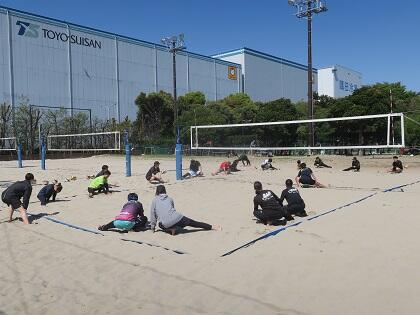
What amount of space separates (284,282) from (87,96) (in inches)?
1790

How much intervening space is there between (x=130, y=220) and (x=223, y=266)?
262cm

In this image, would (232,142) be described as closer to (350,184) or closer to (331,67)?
Result: (350,184)

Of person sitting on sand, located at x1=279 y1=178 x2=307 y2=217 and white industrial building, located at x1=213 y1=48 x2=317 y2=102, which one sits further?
white industrial building, located at x1=213 y1=48 x2=317 y2=102

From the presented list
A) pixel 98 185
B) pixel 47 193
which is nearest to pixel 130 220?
pixel 47 193

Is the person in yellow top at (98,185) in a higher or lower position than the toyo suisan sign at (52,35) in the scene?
lower

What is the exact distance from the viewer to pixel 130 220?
25.2 feet

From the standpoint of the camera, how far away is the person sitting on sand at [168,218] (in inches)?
292

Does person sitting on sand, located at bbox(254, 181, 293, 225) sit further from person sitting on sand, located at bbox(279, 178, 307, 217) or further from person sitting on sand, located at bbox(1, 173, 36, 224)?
person sitting on sand, located at bbox(1, 173, 36, 224)

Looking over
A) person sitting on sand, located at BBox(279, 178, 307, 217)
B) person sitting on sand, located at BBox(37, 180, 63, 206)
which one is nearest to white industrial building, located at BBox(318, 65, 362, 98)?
person sitting on sand, located at BBox(37, 180, 63, 206)

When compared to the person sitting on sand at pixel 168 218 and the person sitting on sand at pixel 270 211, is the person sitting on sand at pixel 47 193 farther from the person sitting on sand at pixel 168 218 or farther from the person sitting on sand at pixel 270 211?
the person sitting on sand at pixel 270 211

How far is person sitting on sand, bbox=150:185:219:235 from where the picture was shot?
24.3 ft

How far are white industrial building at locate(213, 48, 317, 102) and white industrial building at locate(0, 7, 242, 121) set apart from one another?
35.7 ft

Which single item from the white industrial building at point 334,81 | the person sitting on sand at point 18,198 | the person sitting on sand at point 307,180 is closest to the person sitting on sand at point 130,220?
the person sitting on sand at point 18,198

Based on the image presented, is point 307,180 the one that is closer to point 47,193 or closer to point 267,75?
point 47,193
